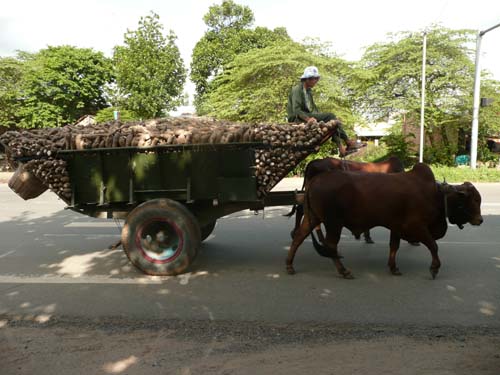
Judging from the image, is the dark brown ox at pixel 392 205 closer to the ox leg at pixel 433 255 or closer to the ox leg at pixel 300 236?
the ox leg at pixel 433 255

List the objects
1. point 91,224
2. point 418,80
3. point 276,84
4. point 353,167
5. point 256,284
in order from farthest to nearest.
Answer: point 418,80, point 276,84, point 91,224, point 353,167, point 256,284

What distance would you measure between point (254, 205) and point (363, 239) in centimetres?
257

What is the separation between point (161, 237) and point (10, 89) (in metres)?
22.2

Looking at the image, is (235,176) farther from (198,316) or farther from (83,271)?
(83,271)

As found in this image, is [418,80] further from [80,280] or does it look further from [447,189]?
[80,280]

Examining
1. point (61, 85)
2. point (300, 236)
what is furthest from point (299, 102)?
point (61, 85)

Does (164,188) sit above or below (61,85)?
below

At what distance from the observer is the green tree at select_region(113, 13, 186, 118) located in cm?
2212

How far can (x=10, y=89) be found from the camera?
22.6 meters

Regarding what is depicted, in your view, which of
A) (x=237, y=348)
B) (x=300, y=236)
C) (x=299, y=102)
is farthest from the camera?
(x=299, y=102)

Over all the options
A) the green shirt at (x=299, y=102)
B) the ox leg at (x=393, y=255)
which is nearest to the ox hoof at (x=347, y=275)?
the ox leg at (x=393, y=255)

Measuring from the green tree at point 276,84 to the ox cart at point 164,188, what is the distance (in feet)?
47.7

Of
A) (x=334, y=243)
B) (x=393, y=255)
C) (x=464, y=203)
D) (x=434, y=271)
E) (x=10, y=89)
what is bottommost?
(x=434, y=271)

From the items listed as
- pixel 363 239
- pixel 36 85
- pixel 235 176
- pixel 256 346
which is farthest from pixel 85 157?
pixel 36 85
